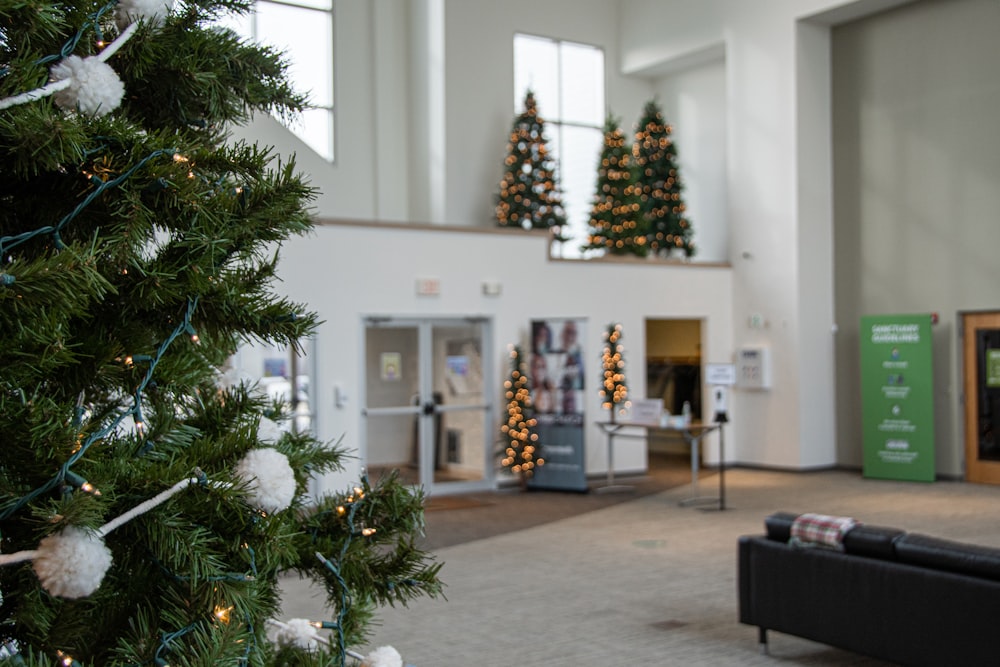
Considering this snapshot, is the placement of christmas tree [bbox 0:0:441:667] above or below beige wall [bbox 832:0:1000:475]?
below

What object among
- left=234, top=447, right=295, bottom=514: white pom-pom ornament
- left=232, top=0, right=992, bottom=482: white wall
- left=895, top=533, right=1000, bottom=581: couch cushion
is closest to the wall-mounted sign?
left=232, top=0, right=992, bottom=482: white wall

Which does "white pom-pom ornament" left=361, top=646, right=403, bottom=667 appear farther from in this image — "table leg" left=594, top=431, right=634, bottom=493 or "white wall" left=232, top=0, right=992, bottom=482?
"white wall" left=232, top=0, right=992, bottom=482

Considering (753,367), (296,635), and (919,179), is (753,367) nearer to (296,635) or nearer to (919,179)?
(919,179)

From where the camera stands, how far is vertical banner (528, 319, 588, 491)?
11.8 metres

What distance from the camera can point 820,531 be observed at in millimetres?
5059

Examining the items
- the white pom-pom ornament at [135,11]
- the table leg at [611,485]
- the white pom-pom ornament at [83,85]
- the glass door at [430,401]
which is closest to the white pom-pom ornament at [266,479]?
the white pom-pom ornament at [83,85]

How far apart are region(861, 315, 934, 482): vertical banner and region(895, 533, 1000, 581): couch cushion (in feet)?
27.6

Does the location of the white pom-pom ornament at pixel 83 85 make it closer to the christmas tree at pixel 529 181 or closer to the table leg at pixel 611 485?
the table leg at pixel 611 485

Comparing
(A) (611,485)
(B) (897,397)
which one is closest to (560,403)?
(A) (611,485)

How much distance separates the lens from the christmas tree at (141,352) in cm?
147

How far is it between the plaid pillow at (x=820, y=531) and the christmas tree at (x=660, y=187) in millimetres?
10132

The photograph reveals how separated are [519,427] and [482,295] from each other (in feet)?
5.18

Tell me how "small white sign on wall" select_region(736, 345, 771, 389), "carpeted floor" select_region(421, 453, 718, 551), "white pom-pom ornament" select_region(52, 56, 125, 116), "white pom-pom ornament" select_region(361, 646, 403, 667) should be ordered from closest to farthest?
"white pom-pom ornament" select_region(52, 56, 125, 116), "white pom-pom ornament" select_region(361, 646, 403, 667), "carpeted floor" select_region(421, 453, 718, 551), "small white sign on wall" select_region(736, 345, 771, 389)

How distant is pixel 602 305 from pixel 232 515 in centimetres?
1170
